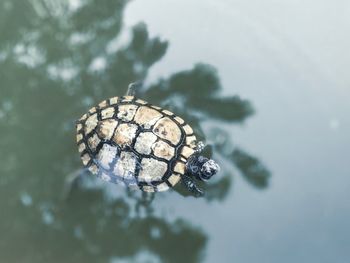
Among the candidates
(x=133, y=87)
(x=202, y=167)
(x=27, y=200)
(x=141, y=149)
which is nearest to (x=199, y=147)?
(x=202, y=167)

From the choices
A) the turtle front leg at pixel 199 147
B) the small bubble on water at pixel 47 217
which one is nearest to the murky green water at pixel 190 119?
the small bubble on water at pixel 47 217

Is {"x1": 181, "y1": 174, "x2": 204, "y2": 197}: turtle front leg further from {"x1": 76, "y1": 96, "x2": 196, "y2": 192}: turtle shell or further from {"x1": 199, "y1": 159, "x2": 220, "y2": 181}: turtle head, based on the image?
{"x1": 199, "y1": 159, "x2": 220, "y2": 181}: turtle head

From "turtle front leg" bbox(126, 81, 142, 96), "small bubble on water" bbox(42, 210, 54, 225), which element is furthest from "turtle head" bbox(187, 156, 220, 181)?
"small bubble on water" bbox(42, 210, 54, 225)

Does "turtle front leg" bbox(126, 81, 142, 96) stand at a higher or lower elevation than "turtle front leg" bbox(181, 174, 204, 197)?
higher

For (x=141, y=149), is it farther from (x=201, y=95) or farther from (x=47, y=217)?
(x=47, y=217)

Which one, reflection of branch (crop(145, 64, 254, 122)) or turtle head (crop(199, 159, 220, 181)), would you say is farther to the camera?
reflection of branch (crop(145, 64, 254, 122))

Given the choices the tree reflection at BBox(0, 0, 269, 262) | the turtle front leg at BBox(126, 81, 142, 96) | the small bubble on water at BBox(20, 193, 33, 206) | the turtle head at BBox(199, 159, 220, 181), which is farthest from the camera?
the turtle front leg at BBox(126, 81, 142, 96)

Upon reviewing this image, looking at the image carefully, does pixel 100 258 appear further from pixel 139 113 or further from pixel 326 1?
pixel 326 1

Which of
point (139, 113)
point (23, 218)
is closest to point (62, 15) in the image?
point (139, 113)
